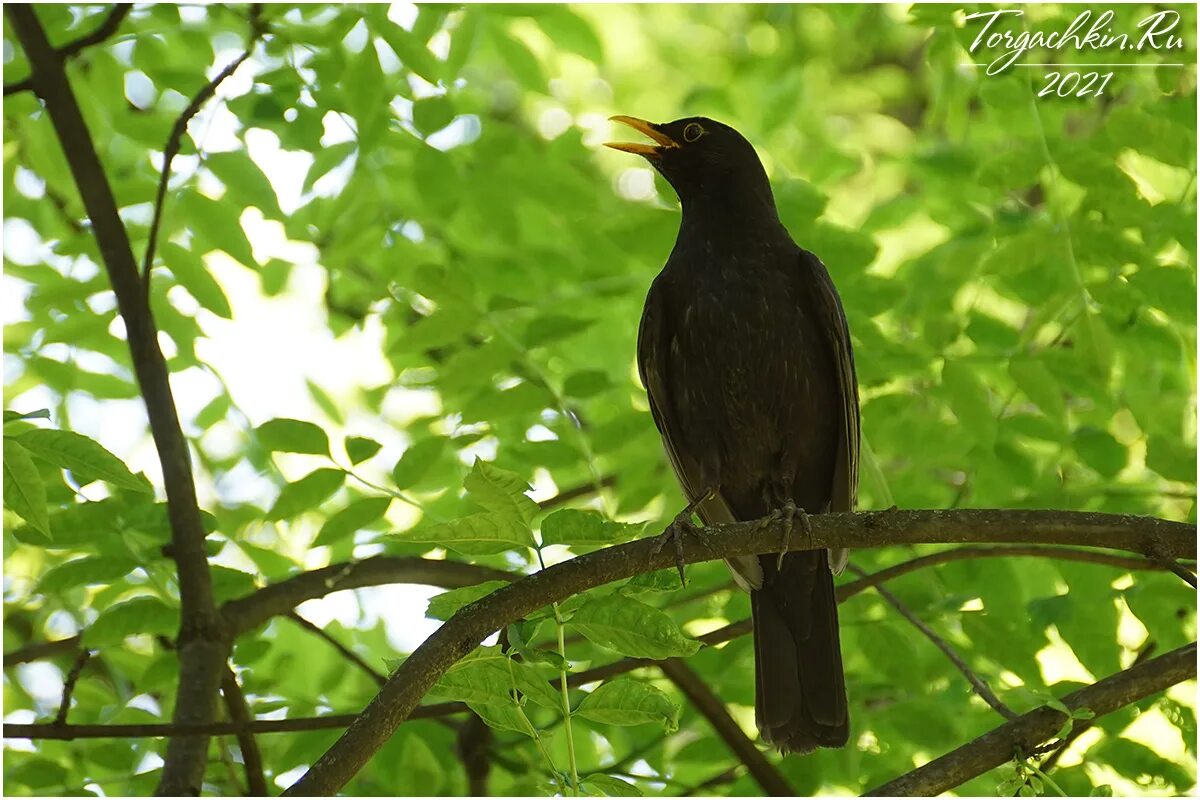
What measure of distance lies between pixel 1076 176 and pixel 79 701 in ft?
12.7

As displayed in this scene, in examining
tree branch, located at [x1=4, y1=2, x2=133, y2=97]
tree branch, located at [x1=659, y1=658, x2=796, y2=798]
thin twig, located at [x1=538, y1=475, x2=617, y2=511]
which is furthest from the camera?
thin twig, located at [x1=538, y1=475, x2=617, y2=511]

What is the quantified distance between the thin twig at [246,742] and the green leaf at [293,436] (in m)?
0.71

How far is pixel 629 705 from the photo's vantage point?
2.77 m

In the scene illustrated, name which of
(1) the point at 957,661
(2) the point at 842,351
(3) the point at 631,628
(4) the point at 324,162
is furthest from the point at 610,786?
(4) the point at 324,162

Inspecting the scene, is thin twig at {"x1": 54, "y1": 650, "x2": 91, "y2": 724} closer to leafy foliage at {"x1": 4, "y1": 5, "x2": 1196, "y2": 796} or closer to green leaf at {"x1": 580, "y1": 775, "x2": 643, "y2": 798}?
leafy foliage at {"x1": 4, "y1": 5, "x2": 1196, "y2": 796}

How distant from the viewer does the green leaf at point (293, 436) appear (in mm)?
3863

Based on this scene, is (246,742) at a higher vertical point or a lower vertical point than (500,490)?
lower

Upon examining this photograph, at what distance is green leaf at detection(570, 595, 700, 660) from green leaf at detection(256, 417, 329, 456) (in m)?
1.36

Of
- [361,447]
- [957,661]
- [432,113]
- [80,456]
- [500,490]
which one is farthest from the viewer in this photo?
[432,113]

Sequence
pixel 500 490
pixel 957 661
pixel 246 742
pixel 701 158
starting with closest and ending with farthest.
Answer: pixel 500 490 → pixel 957 661 → pixel 246 742 → pixel 701 158

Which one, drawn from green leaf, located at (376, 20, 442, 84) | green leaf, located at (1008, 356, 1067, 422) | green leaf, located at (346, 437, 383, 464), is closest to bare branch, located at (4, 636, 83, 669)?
green leaf, located at (346, 437, 383, 464)

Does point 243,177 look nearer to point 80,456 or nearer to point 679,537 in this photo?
point 80,456

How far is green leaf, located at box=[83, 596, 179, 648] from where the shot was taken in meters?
3.70

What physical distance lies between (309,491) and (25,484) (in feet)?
3.70
